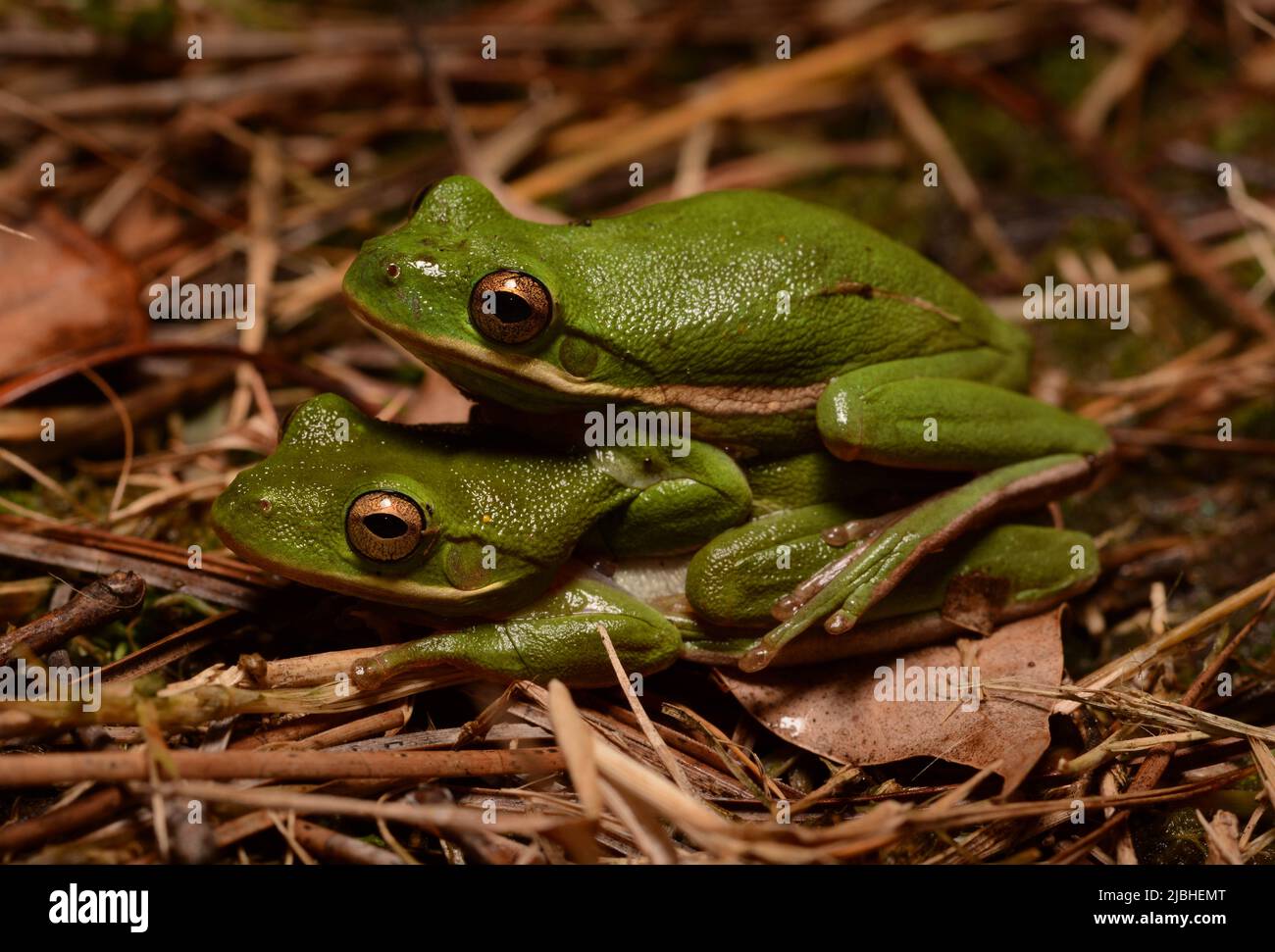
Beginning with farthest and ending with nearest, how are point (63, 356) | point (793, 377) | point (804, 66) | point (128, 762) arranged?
point (804, 66) → point (63, 356) → point (793, 377) → point (128, 762)

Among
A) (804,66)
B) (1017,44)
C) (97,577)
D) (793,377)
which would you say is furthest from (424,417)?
(1017,44)

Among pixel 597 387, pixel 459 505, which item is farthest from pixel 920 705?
pixel 459 505

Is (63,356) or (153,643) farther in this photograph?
(63,356)

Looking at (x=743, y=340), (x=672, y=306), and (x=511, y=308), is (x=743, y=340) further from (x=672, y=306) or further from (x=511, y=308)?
(x=511, y=308)

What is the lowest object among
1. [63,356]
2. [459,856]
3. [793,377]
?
[459,856]

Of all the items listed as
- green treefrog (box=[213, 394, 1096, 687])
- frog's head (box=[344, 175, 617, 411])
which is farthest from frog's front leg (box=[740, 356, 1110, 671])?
frog's head (box=[344, 175, 617, 411])

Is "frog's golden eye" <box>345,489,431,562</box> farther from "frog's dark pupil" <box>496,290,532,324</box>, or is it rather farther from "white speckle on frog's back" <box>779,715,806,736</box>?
"white speckle on frog's back" <box>779,715,806,736</box>
